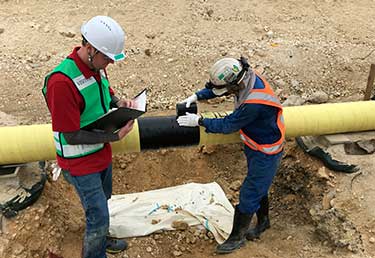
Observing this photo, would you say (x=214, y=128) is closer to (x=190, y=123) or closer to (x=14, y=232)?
(x=190, y=123)

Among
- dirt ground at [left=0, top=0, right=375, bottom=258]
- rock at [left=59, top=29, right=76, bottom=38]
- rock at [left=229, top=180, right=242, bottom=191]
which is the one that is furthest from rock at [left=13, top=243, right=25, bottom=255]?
rock at [left=59, top=29, right=76, bottom=38]

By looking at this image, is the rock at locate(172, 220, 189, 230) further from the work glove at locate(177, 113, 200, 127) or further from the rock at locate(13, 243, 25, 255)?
the rock at locate(13, 243, 25, 255)

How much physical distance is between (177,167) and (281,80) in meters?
2.41

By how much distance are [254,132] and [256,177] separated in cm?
46

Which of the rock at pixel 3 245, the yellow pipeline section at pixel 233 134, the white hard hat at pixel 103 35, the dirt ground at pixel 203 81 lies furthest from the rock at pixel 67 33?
the white hard hat at pixel 103 35

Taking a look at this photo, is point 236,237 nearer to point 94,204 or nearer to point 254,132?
point 254,132

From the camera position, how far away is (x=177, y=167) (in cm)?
612

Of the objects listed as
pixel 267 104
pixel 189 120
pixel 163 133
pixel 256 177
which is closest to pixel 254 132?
pixel 267 104

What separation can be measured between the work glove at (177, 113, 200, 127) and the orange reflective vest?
0.44 metres

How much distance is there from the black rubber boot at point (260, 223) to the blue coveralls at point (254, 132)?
1.25 ft

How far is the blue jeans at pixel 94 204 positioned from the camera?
3.89 m

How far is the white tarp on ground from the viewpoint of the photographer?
5.20 m

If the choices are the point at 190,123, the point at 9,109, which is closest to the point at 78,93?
the point at 190,123

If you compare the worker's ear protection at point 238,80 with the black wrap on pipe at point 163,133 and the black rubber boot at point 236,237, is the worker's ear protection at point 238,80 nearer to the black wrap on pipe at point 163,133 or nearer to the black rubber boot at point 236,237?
the black wrap on pipe at point 163,133
